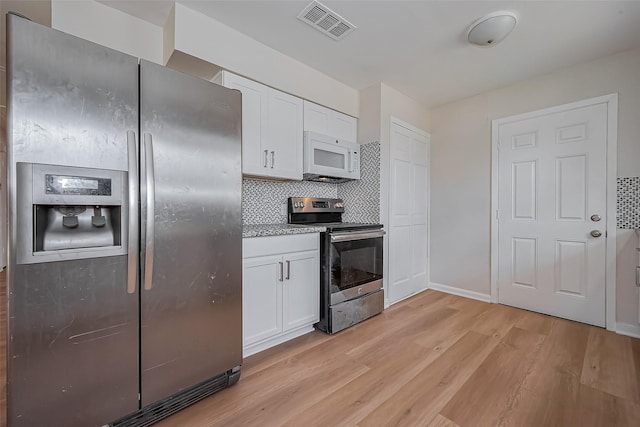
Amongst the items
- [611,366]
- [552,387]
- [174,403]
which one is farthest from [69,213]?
[611,366]

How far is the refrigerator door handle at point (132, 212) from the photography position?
4.25ft

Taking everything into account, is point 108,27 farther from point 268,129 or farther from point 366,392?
point 366,392

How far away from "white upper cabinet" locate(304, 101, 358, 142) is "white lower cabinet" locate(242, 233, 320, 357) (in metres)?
1.15

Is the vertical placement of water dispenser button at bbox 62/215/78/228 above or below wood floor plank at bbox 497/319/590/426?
above

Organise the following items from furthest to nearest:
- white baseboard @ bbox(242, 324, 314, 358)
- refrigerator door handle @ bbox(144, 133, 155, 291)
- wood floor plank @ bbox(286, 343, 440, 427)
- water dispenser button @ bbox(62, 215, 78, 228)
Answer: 1. white baseboard @ bbox(242, 324, 314, 358)
2. wood floor plank @ bbox(286, 343, 440, 427)
3. refrigerator door handle @ bbox(144, 133, 155, 291)
4. water dispenser button @ bbox(62, 215, 78, 228)

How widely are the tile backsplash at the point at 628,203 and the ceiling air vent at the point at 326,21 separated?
2.71m

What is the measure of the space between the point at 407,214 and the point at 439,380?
76.6 inches

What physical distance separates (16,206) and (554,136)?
402cm

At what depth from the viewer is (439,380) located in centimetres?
179

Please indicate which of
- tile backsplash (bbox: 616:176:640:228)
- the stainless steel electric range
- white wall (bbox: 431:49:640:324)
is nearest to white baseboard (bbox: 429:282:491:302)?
white wall (bbox: 431:49:640:324)

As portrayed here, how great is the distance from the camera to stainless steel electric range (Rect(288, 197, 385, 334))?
8.00 feet

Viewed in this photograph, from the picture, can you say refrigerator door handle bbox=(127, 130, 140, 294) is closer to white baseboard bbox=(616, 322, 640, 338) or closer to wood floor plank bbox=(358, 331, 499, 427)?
wood floor plank bbox=(358, 331, 499, 427)

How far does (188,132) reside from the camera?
150cm

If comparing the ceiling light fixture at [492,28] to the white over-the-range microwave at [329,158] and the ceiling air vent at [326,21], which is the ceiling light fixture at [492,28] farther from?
the white over-the-range microwave at [329,158]
